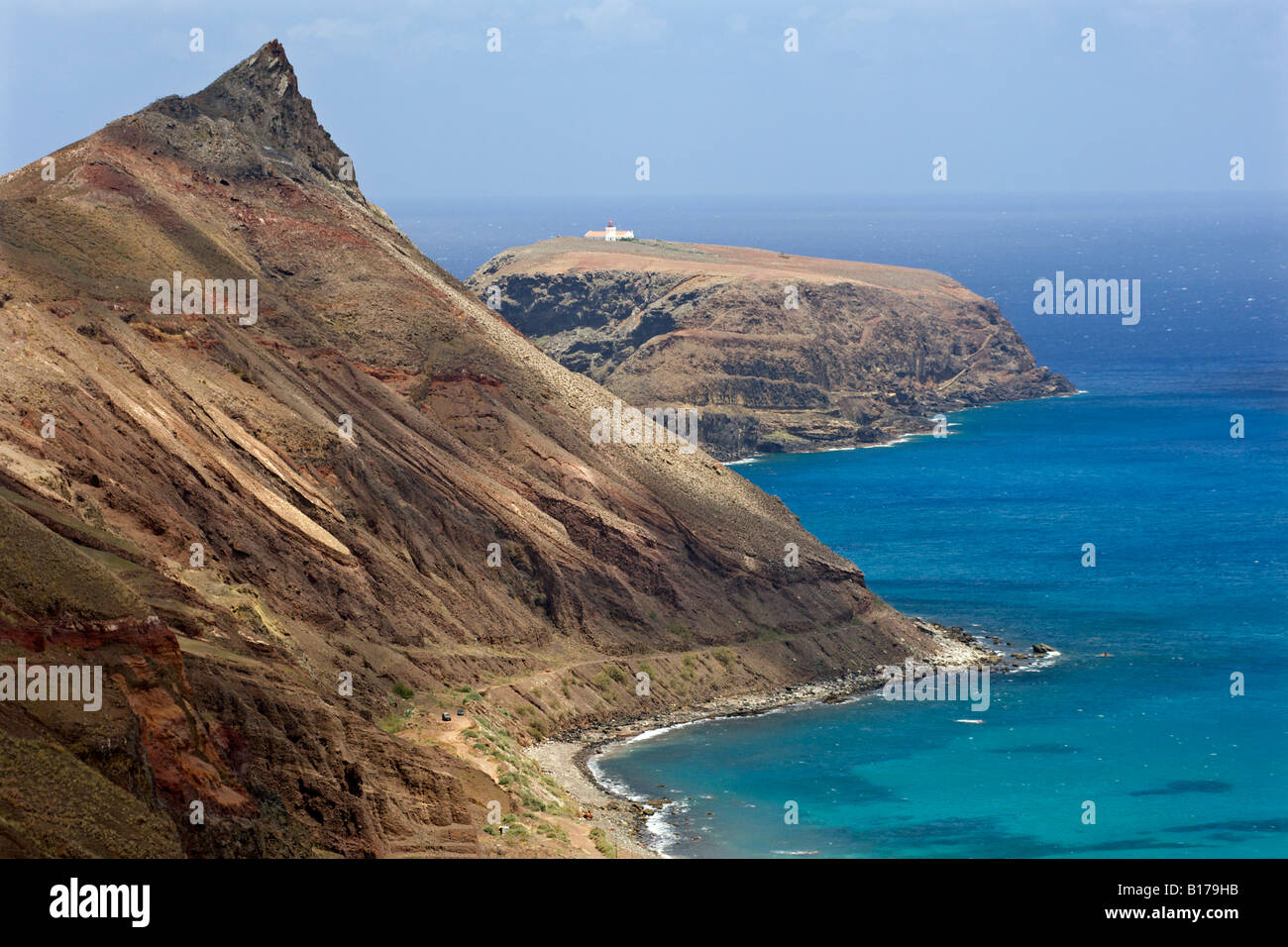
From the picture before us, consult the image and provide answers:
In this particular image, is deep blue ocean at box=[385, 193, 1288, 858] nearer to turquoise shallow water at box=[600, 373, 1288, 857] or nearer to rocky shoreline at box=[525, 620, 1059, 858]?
turquoise shallow water at box=[600, 373, 1288, 857]

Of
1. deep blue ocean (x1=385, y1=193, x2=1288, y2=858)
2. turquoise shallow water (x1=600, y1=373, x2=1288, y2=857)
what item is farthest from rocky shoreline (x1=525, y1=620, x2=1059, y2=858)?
turquoise shallow water (x1=600, y1=373, x2=1288, y2=857)

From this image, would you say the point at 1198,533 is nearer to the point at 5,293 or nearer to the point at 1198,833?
the point at 1198,833

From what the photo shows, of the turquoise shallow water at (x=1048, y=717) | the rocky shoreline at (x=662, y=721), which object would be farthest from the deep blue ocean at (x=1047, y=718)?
the rocky shoreline at (x=662, y=721)

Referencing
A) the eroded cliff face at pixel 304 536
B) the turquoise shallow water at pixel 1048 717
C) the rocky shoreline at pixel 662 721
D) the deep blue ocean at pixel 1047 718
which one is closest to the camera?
the eroded cliff face at pixel 304 536

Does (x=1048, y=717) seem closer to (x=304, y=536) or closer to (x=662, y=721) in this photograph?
(x=662, y=721)

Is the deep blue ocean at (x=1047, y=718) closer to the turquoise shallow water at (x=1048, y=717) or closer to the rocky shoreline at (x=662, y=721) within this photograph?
the turquoise shallow water at (x=1048, y=717)

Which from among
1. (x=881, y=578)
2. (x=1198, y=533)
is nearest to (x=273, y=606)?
(x=881, y=578)
